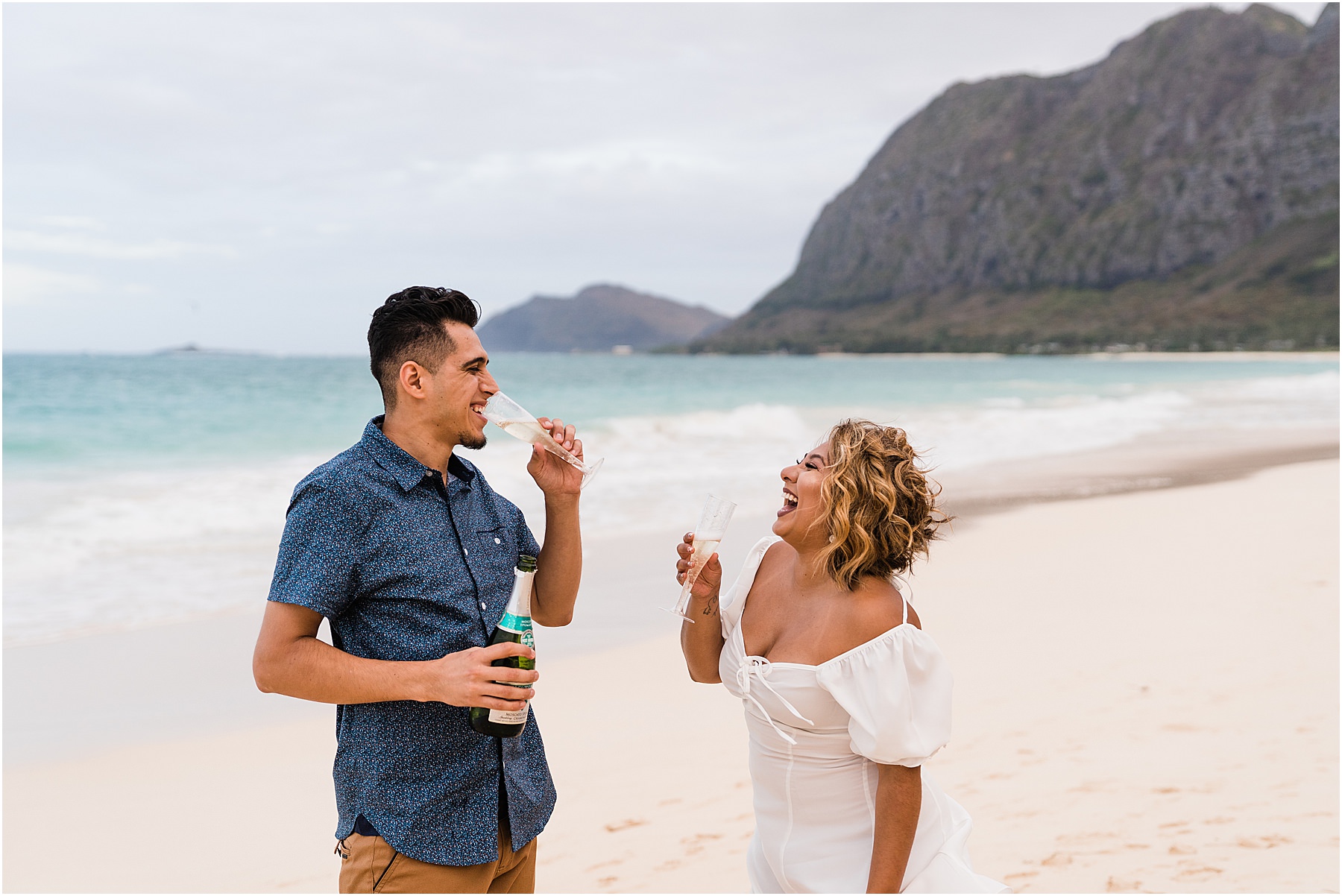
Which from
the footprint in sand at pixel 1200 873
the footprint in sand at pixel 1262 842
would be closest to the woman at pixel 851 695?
the footprint in sand at pixel 1200 873

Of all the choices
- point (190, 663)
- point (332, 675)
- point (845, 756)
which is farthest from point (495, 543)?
point (190, 663)

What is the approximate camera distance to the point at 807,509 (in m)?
2.44

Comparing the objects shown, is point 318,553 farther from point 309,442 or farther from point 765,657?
point 309,442

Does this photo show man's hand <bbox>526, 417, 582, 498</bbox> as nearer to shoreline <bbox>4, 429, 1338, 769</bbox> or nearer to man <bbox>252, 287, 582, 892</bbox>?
man <bbox>252, 287, 582, 892</bbox>

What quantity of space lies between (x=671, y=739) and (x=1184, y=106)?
12670 centimetres

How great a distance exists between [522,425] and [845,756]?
1135mm

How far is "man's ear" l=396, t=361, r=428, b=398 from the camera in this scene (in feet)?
7.36

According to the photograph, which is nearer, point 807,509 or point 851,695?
point 851,695

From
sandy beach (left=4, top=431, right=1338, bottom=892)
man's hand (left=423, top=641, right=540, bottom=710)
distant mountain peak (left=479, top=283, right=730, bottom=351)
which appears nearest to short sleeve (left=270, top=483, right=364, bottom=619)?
man's hand (left=423, top=641, right=540, bottom=710)

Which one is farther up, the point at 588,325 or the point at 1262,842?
the point at 588,325

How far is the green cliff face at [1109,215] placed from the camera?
291 feet

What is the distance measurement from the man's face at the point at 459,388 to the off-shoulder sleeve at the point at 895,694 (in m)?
1.02

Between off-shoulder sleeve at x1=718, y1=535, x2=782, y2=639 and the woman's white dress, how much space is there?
0.54 feet

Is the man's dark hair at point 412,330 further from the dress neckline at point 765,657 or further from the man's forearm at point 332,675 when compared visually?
the dress neckline at point 765,657
